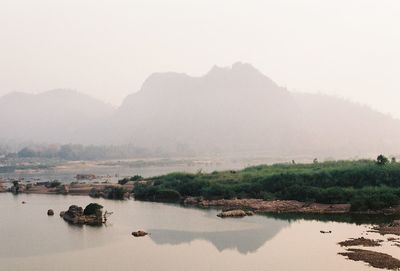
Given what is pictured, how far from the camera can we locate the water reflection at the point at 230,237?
4244 cm

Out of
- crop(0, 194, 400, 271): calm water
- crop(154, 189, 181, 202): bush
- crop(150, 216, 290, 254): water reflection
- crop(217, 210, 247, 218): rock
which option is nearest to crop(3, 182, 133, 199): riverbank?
crop(154, 189, 181, 202): bush

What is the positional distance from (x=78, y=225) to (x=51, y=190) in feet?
109

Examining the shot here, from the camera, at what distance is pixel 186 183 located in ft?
245

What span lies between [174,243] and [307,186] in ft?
84.7

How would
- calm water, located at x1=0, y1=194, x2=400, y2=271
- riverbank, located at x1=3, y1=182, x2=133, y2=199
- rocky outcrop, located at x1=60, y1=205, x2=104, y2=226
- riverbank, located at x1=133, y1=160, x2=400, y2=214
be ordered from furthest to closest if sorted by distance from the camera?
riverbank, located at x1=3, y1=182, x2=133, y2=199 < riverbank, located at x1=133, y1=160, x2=400, y2=214 < rocky outcrop, located at x1=60, y1=205, x2=104, y2=226 < calm water, located at x1=0, y1=194, x2=400, y2=271

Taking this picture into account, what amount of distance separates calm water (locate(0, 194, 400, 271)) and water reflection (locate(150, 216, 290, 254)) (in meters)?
0.07

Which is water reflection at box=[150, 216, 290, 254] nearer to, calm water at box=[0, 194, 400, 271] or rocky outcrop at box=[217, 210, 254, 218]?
calm water at box=[0, 194, 400, 271]

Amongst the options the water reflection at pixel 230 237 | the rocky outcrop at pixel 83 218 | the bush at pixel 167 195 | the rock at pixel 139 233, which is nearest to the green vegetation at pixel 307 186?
the bush at pixel 167 195

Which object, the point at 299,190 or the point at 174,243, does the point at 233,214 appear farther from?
the point at 174,243

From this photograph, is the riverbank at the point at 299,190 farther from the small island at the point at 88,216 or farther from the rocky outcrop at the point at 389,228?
the small island at the point at 88,216

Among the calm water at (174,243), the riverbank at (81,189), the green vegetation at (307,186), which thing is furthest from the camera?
the riverbank at (81,189)

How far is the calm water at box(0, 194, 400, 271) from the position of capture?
3697 cm

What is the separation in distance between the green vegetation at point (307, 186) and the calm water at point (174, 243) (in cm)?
914

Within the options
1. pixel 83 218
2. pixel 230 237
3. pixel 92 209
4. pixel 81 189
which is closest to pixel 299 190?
pixel 230 237
